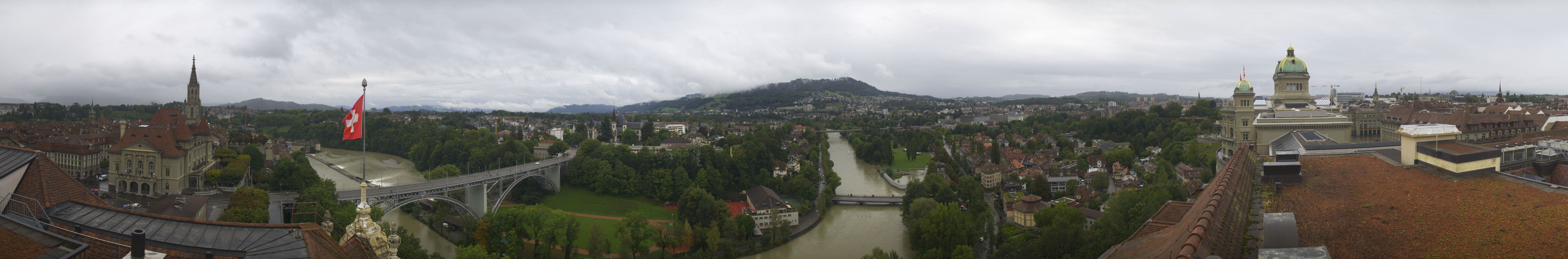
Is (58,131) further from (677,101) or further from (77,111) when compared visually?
(677,101)

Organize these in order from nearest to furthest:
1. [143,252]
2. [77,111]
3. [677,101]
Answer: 1. [143,252]
2. [77,111]
3. [677,101]

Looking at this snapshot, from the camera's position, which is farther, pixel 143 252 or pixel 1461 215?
pixel 1461 215

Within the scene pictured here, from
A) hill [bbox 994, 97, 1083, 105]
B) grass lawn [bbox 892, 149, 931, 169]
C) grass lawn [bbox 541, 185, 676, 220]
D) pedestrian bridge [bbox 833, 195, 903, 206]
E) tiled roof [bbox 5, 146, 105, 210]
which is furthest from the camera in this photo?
hill [bbox 994, 97, 1083, 105]

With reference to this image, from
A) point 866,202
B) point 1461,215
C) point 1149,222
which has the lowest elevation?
point 866,202

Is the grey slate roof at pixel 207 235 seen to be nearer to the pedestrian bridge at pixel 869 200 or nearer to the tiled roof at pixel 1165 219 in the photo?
the tiled roof at pixel 1165 219

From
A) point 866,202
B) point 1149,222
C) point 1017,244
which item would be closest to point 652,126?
point 866,202

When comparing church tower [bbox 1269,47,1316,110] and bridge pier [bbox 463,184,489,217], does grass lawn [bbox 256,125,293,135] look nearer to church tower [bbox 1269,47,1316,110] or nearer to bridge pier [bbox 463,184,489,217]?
bridge pier [bbox 463,184,489,217]

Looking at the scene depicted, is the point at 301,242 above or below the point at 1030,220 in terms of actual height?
above

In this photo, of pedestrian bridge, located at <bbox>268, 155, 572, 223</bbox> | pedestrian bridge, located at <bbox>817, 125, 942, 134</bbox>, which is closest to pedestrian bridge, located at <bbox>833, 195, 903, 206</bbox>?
pedestrian bridge, located at <bbox>268, 155, 572, 223</bbox>

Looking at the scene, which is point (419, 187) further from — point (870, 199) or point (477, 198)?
point (870, 199)
